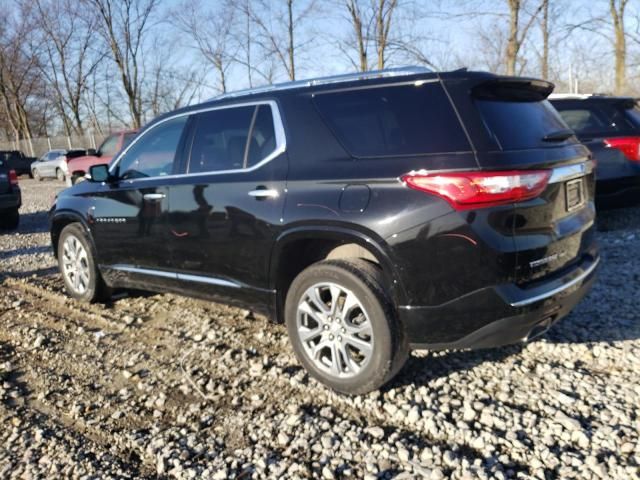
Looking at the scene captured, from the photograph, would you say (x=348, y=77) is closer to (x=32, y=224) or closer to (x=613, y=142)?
(x=613, y=142)

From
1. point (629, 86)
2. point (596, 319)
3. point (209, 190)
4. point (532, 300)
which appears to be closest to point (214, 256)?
point (209, 190)

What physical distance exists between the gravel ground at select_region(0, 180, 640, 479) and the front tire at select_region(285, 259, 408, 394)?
17 centimetres

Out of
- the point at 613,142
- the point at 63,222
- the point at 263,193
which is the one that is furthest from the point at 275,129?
the point at 613,142

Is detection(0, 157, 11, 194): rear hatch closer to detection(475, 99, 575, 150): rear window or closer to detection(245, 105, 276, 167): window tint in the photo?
detection(245, 105, 276, 167): window tint

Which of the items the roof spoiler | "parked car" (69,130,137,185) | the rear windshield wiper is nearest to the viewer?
the roof spoiler

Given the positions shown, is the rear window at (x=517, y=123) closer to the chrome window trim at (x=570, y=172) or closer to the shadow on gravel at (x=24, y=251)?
the chrome window trim at (x=570, y=172)

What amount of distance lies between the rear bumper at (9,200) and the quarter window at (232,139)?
7.49m

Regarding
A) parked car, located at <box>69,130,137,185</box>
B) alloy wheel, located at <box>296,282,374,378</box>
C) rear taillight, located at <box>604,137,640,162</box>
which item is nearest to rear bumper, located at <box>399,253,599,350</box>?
alloy wheel, located at <box>296,282,374,378</box>

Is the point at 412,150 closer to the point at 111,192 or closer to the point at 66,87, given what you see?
the point at 111,192

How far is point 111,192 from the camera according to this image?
15.0 ft

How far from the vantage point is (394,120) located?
2912 millimetres

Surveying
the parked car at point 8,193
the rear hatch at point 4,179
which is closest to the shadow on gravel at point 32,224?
the parked car at point 8,193

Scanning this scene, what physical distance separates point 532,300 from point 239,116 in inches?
89.8

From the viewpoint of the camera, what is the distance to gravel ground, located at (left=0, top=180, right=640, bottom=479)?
2447 mm
